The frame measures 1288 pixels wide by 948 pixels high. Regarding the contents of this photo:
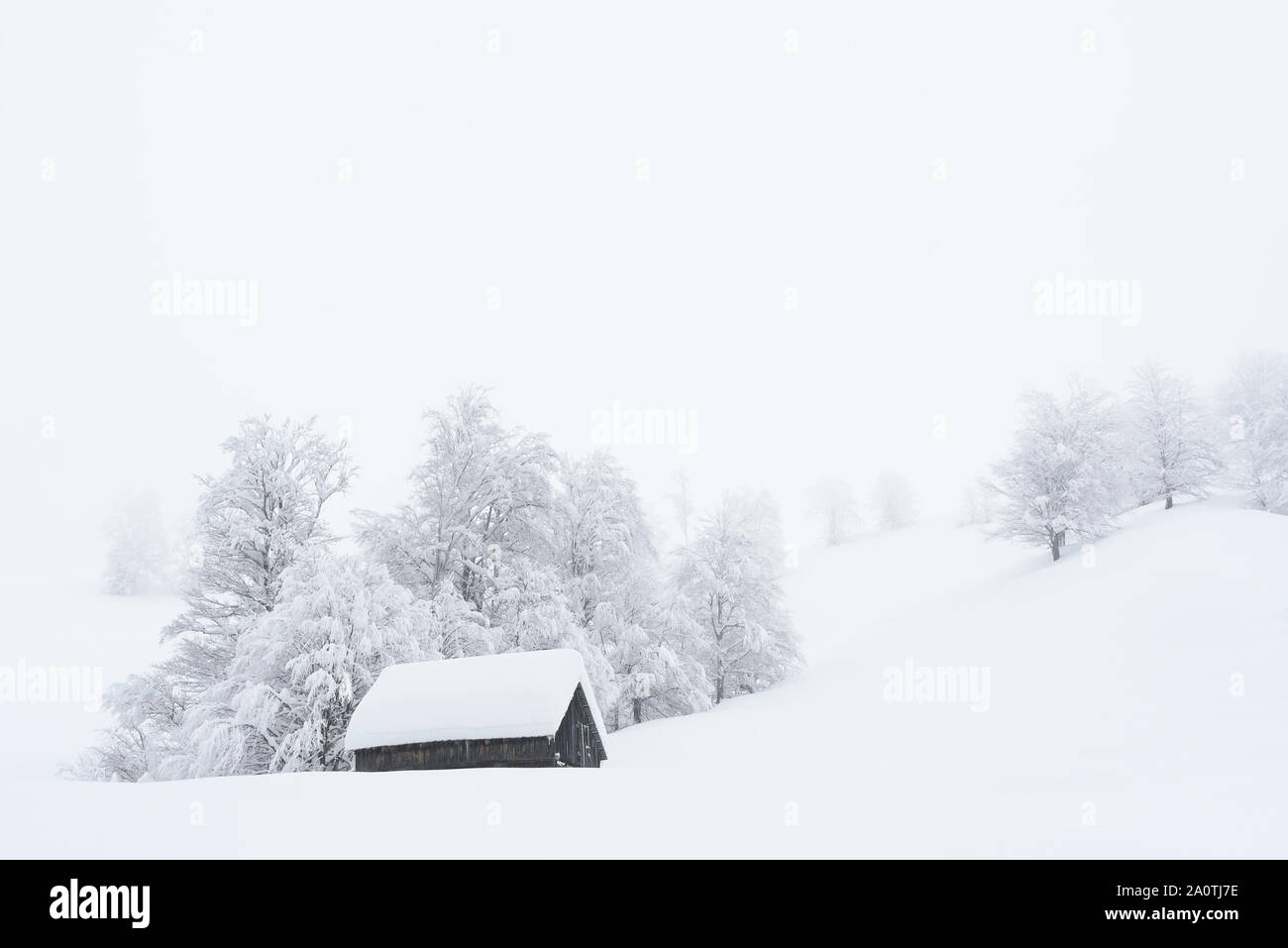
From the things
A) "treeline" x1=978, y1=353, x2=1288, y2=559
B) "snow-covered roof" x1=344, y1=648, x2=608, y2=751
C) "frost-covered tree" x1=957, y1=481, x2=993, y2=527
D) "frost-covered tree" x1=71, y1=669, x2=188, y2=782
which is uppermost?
"treeline" x1=978, y1=353, x2=1288, y2=559

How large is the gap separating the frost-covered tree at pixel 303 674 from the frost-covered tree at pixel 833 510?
219 feet

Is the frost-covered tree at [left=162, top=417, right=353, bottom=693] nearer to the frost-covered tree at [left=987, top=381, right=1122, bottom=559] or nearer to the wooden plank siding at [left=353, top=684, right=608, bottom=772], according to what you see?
the wooden plank siding at [left=353, top=684, right=608, bottom=772]

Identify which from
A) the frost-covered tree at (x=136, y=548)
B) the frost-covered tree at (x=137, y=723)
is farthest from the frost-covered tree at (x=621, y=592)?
the frost-covered tree at (x=136, y=548)

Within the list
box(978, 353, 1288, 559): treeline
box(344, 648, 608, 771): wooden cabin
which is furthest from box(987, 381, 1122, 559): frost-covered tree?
box(344, 648, 608, 771): wooden cabin

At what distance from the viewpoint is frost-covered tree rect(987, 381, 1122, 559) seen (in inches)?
1289

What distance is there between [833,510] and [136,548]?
6686 centimetres

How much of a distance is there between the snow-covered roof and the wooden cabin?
2 cm

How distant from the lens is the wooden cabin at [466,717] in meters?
14.7

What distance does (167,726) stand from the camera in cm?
2041

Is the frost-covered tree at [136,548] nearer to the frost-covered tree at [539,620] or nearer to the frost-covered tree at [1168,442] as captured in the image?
the frost-covered tree at [539,620]

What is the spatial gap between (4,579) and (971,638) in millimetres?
76766

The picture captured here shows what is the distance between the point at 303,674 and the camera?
1727cm
